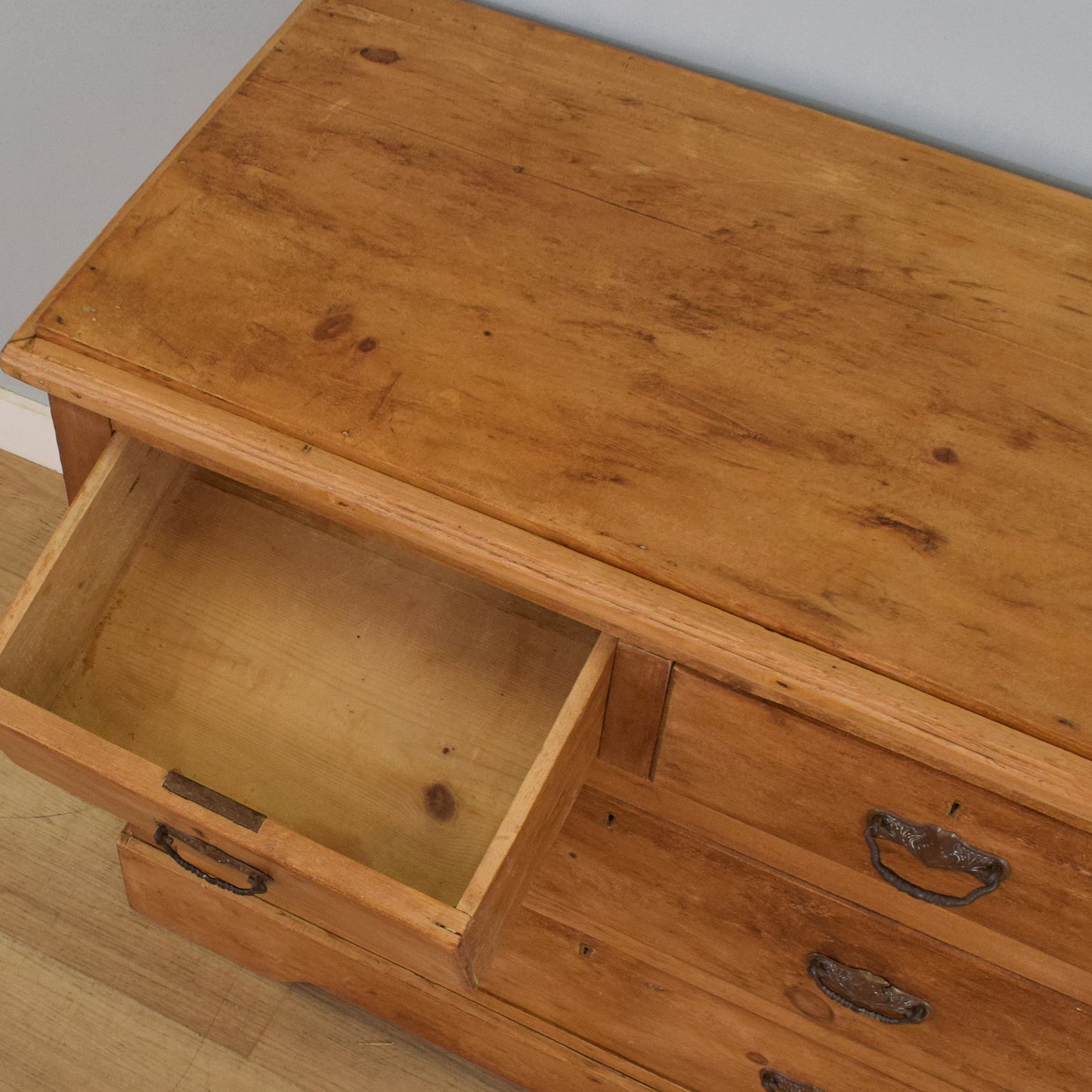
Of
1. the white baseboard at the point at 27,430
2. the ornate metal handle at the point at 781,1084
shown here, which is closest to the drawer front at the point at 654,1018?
the ornate metal handle at the point at 781,1084

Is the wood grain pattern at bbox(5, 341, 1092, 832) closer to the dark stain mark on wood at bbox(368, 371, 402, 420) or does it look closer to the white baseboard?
the dark stain mark on wood at bbox(368, 371, 402, 420)

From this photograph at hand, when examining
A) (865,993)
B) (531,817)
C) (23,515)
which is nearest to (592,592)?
(531,817)

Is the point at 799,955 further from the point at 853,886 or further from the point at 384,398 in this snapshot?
the point at 384,398

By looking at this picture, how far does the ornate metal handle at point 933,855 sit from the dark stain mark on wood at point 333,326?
50 centimetres

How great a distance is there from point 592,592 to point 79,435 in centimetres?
44

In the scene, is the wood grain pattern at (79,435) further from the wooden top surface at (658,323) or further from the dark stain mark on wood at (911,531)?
the dark stain mark on wood at (911,531)

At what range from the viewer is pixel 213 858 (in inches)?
37.9

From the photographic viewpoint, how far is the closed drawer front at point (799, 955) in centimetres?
97

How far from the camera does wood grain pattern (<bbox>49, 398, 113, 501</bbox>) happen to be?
0.91m

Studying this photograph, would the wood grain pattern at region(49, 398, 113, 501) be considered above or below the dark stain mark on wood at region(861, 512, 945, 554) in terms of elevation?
below

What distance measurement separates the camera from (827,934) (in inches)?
39.6

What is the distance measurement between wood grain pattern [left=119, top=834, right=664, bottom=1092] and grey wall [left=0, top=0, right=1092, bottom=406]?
799mm

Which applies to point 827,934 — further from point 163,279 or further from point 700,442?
point 163,279

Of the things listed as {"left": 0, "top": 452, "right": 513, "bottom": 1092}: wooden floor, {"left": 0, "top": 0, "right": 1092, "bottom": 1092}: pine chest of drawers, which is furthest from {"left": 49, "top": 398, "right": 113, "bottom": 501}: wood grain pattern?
{"left": 0, "top": 452, "right": 513, "bottom": 1092}: wooden floor
